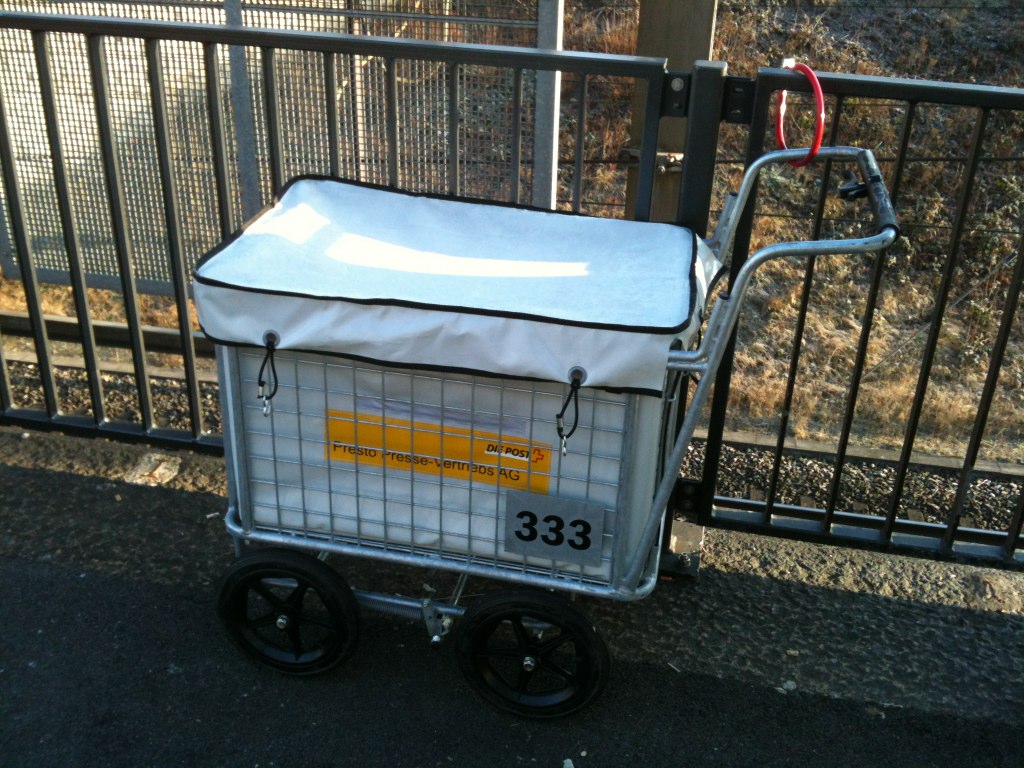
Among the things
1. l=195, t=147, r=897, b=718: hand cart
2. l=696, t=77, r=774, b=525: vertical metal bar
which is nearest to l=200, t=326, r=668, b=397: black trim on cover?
l=195, t=147, r=897, b=718: hand cart

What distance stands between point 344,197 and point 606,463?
3.56 ft

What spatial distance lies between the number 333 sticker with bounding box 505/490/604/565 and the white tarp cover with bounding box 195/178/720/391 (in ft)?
1.21

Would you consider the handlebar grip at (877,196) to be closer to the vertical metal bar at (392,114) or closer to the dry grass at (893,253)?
the vertical metal bar at (392,114)

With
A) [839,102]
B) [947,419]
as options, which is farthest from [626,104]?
[839,102]

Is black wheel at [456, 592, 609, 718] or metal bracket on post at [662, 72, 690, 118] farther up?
metal bracket on post at [662, 72, 690, 118]

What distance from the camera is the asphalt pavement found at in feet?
8.54

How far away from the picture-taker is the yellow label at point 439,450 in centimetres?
237

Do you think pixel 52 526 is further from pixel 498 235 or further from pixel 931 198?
pixel 931 198

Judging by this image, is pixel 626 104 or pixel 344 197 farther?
pixel 626 104

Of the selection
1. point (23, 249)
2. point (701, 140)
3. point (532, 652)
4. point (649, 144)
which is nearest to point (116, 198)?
point (23, 249)

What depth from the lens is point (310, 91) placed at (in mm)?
6016

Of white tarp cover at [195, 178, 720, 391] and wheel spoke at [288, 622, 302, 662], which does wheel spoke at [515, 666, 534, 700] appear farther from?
white tarp cover at [195, 178, 720, 391]

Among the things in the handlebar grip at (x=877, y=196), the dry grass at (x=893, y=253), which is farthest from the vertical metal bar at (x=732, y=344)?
the dry grass at (x=893, y=253)

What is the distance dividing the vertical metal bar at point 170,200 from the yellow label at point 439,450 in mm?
1232
